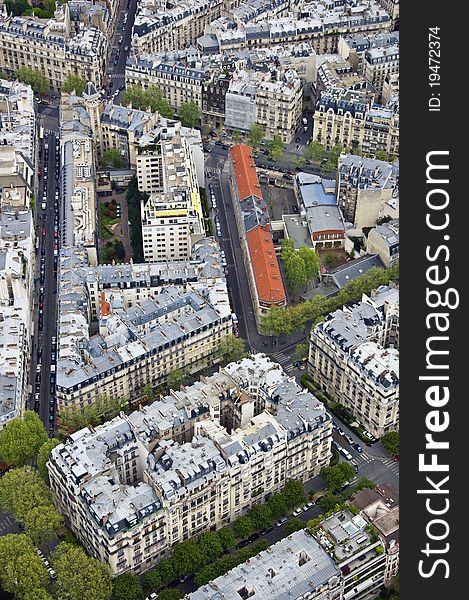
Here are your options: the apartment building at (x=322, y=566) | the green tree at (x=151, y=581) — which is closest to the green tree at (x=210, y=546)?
the green tree at (x=151, y=581)

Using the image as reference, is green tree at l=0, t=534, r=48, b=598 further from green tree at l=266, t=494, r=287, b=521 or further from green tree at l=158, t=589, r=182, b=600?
green tree at l=266, t=494, r=287, b=521

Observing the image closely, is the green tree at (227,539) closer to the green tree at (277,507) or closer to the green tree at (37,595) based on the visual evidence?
the green tree at (277,507)

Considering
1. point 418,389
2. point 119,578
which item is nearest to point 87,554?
point 119,578

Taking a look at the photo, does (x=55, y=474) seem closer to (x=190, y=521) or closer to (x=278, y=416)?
(x=190, y=521)

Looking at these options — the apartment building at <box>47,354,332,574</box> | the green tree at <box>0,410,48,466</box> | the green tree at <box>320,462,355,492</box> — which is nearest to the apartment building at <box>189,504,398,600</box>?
the green tree at <box>320,462,355,492</box>

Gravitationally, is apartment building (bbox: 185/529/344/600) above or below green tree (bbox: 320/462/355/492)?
below

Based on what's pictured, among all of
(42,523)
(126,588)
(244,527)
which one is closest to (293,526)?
(244,527)
